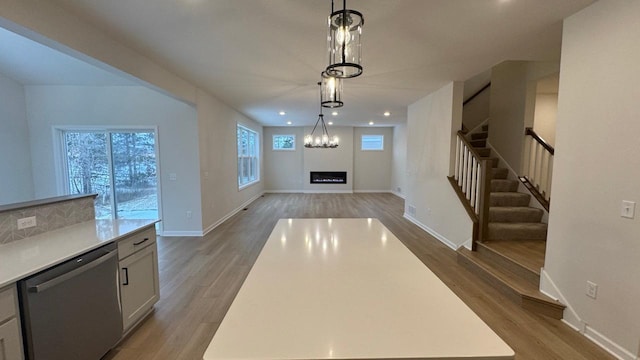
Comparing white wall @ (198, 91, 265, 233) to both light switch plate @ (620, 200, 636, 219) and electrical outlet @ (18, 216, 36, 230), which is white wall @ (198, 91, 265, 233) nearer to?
electrical outlet @ (18, 216, 36, 230)

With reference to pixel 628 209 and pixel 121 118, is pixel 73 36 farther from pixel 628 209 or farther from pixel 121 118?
pixel 628 209

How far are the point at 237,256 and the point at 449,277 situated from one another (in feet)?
9.51

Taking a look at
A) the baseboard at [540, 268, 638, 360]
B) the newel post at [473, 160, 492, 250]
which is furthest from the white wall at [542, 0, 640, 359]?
the newel post at [473, 160, 492, 250]

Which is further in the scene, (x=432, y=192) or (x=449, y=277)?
(x=432, y=192)

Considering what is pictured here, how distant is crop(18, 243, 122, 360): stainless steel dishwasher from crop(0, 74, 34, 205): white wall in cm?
463

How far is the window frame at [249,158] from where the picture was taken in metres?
7.60

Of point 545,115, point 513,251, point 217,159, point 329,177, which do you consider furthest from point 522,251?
point 329,177

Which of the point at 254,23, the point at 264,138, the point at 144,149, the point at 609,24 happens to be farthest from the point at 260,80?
the point at 264,138

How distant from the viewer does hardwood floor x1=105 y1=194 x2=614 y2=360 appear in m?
2.10

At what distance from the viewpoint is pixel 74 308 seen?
5.51 ft

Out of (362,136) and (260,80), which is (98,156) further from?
(362,136)

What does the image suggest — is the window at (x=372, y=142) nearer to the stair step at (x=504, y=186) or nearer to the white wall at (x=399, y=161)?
the white wall at (x=399, y=161)

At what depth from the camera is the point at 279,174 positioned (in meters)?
10.9

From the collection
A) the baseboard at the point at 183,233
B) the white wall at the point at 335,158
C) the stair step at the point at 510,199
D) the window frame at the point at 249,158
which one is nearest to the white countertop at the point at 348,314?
the stair step at the point at 510,199
